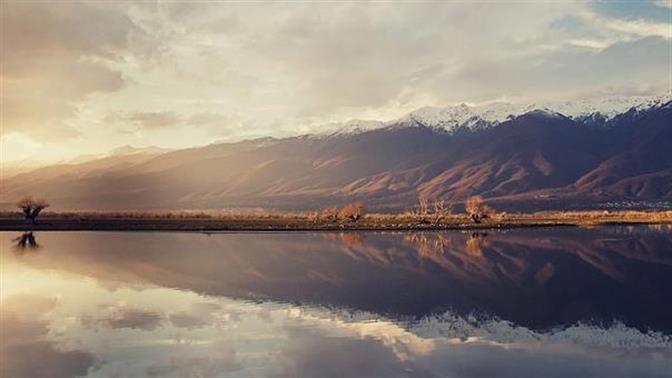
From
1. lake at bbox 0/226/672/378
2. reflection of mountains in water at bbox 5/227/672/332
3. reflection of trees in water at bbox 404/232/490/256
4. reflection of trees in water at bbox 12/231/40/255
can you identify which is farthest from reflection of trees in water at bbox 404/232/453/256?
reflection of trees in water at bbox 12/231/40/255

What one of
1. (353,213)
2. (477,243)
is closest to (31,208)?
(353,213)

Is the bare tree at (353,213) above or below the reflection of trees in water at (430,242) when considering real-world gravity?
above

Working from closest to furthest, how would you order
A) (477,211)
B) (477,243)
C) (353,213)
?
(477,243)
(477,211)
(353,213)

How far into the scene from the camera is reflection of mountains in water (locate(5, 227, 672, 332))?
3531cm

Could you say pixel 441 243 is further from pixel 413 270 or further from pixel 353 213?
pixel 353 213

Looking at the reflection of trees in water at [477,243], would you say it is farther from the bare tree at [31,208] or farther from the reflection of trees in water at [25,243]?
the bare tree at [31,208]

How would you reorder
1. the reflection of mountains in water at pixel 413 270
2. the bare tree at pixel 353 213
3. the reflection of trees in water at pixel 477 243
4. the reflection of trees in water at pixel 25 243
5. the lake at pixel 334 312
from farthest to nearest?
the bare tree at pixel 353 213 < the reflection of trees in water at pixel 477 243 < the reflection of trees in water at pixel 25 243 < the reflection of mountains in water at pixel 413 270 < the lake at pixel 334 312

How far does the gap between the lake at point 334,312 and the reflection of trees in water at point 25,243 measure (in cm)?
57

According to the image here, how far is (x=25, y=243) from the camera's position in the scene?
69.8 m

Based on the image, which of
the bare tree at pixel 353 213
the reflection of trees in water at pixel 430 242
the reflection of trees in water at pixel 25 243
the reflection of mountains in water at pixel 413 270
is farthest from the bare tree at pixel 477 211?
the reflection of trees in water at pixel 25 243

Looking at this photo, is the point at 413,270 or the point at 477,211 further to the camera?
the point at 477,211

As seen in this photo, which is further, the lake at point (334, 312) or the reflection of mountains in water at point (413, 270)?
the reflection of mountains in water at point (413, 270)

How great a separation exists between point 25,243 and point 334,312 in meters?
48.5

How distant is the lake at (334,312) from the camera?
23203mm
